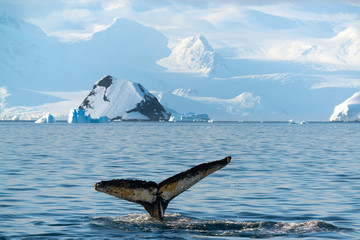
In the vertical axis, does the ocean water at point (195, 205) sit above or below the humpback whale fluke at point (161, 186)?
below

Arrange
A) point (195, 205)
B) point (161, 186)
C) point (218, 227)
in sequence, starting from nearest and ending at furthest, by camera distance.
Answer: point (161, 186), point (218, 227), point (195, 205)

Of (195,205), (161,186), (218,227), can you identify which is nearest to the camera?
(161,186)

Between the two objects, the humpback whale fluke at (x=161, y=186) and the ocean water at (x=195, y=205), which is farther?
the ocean water at (x=195, y=205)

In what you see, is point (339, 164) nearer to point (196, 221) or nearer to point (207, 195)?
point (207, 195)

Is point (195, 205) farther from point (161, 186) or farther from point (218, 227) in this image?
point (161, 186)

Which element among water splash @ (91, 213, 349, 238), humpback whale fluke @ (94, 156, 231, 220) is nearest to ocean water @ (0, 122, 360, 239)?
water splash @ (91, 213, 349, 238)

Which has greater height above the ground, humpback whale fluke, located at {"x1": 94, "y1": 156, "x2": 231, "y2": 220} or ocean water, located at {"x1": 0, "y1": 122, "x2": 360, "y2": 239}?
humpback whale fluke, located at {"x1": 94, "y1": 156, "x2": 231, "y2": 220}

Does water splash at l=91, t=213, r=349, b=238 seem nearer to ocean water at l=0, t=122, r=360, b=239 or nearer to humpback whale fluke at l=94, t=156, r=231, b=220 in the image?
ocean water at l=0, t=122, r=360, b=239

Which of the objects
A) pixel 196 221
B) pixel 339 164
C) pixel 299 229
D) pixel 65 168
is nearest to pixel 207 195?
pixel 196 221

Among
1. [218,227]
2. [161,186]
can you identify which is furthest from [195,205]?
[161,186]

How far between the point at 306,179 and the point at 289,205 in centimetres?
731

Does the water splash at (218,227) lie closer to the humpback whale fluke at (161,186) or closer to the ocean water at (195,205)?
the ocean water at (195,205)

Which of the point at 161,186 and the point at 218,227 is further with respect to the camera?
the point at 218,227

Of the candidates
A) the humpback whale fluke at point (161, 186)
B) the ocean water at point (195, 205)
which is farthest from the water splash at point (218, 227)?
the humpback whale fluke at point (161, 186)
